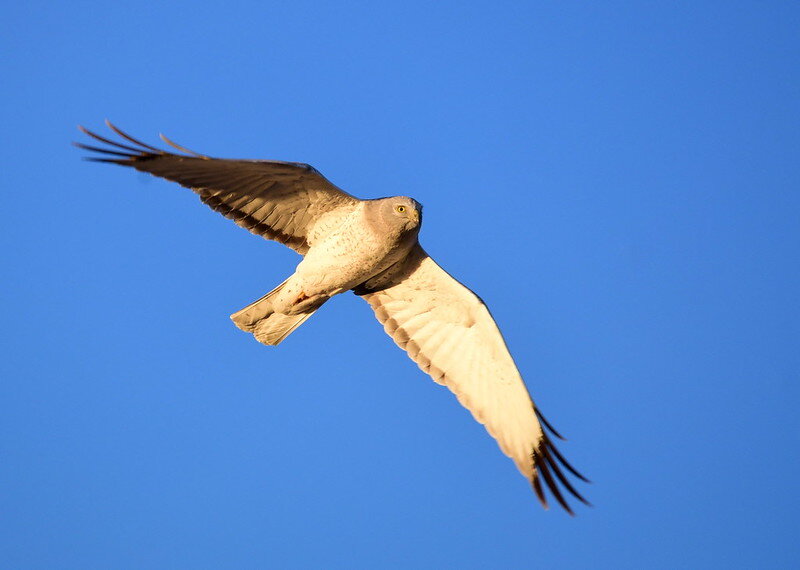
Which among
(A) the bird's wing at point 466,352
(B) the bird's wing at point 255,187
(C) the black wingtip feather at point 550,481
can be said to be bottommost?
(C) the black wingtip feather at point 550,481

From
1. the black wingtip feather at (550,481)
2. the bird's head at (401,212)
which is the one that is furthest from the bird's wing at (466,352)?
the bird's head at (401,212)

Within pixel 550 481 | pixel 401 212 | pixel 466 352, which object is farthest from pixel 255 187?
pixel 550 481

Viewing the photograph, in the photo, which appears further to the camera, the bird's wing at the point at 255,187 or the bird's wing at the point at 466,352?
the bird's wing at the point at 466,352

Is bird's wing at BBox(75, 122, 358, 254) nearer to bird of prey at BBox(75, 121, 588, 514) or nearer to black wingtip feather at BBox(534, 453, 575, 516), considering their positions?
bird of prey at BBox(75, 121, 588, 514)

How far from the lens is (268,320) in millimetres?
10031

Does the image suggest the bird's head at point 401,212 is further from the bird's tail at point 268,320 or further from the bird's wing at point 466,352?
the bird's tail at point 268,320

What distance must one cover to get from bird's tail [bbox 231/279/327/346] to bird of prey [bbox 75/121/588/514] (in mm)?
11

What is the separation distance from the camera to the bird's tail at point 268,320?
9898mm

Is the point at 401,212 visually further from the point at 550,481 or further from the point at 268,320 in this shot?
the point at 550,481

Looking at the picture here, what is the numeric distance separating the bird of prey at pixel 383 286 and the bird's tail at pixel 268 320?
0.5 inches

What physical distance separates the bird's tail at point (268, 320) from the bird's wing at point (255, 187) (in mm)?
683

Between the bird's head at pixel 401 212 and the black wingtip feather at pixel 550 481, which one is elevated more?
the bird's head at pixel 401 212

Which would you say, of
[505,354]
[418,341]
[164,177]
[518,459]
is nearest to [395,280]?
[418,341]

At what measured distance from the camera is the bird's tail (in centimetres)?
990
